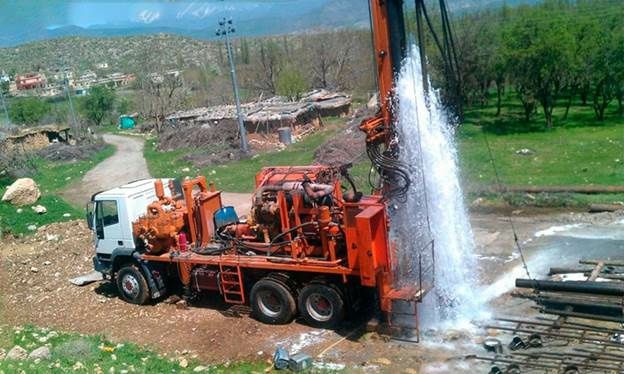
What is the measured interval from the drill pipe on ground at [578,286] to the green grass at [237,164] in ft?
50.7

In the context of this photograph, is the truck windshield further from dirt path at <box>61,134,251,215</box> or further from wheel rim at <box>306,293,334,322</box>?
dirt path at <box>61,134,251,215</box>

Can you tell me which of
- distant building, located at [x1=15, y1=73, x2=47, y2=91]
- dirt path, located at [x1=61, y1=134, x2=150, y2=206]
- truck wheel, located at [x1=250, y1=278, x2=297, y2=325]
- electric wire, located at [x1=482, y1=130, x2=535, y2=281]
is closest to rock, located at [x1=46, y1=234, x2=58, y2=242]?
dirt path, located at [x1=61, y1=134, x2=150, y2=206]

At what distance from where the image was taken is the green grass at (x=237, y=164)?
28750mm

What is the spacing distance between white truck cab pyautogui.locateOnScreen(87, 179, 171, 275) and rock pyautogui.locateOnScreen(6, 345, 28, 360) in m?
3.25

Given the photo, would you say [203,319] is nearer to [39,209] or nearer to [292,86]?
[39,209]

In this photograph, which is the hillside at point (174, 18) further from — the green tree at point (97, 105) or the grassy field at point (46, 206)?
the grassy field at point (46, 206)

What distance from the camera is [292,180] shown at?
12.9 meters

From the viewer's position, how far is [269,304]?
12.9 m

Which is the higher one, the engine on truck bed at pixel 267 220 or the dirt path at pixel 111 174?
the engine on truck bed at pixel 267 220

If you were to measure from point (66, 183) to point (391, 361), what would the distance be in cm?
2709

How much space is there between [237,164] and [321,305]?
2198 centimetres

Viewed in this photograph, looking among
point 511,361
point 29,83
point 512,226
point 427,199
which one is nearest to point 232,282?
point 427,199

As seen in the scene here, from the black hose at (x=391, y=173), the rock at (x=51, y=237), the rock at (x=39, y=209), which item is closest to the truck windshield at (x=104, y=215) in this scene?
the black hose at (x=391, y=173)

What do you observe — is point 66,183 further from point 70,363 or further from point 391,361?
point 391,361
